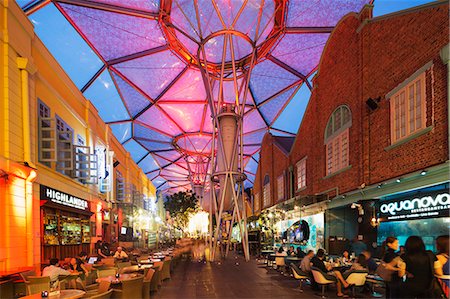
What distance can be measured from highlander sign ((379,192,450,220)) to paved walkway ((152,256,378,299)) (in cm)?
359

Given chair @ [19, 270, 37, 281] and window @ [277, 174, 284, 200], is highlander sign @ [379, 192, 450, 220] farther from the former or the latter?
A: window @ [277, 174, 284, 200]

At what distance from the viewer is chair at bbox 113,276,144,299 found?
7559mm

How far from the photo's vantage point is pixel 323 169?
17.7m

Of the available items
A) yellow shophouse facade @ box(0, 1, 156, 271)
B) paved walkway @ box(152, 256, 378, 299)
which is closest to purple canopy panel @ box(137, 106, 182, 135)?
yellow shophouse facade @ box(0, 1, 156, 271)

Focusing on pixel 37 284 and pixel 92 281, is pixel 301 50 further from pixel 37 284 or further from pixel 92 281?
pixel 37 284

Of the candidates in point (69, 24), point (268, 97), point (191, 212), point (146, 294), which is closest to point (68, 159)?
point (146, 294)

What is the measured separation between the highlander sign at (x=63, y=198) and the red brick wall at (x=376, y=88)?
11392 mm

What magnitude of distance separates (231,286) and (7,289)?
6381 millimetres

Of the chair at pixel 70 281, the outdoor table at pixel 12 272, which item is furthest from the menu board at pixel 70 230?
the chair at pixel 70 281

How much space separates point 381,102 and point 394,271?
7.72 m

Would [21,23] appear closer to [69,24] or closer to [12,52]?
[12,52]

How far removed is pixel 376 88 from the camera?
1257 centimetres

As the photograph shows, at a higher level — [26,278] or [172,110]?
[172,110]

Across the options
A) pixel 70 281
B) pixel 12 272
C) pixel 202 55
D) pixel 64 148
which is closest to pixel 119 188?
pixel 202 55
